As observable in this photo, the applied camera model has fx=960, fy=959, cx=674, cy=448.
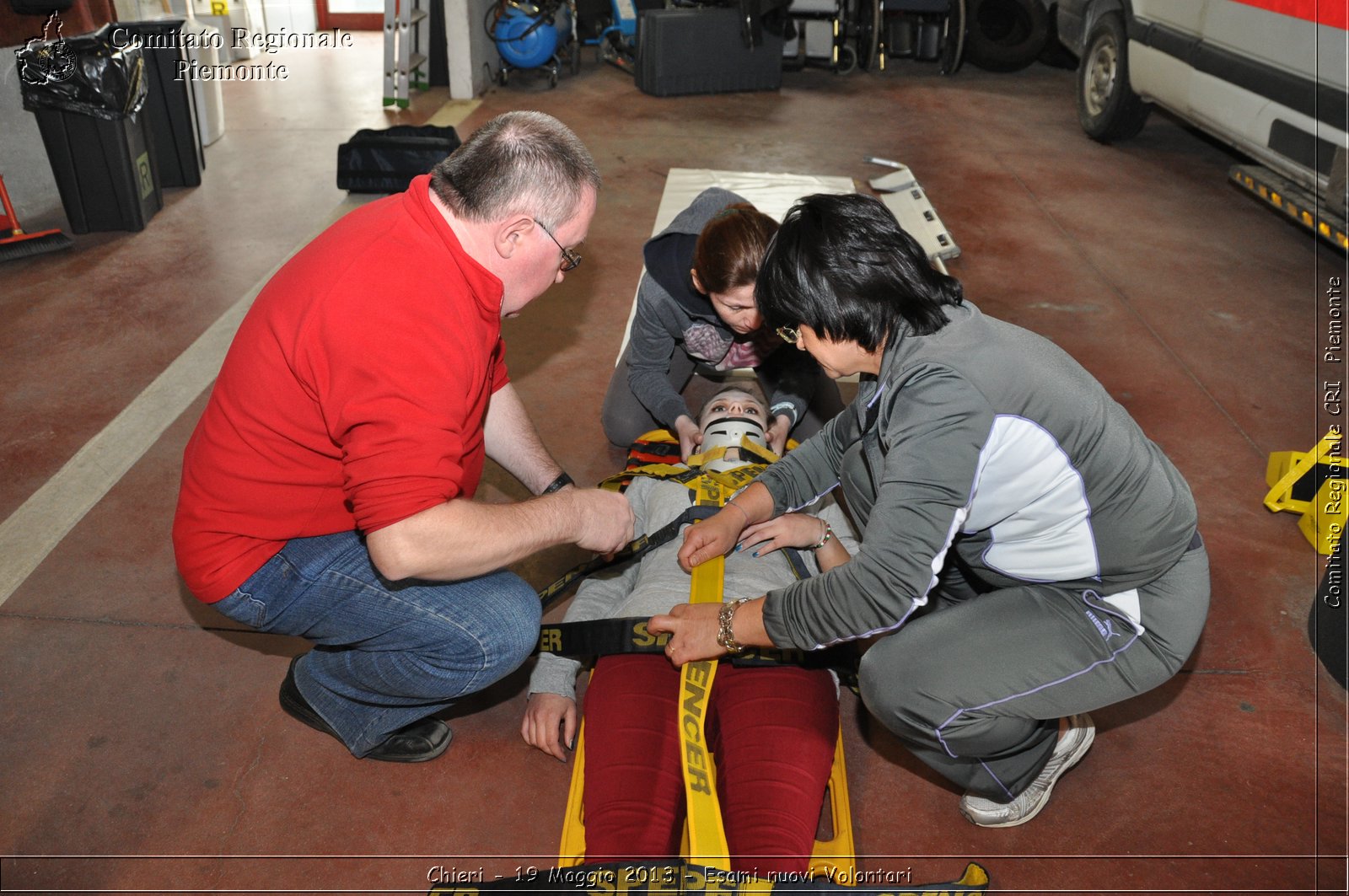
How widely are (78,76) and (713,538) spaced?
4.89 m

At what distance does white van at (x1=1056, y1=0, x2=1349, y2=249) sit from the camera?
196 inches

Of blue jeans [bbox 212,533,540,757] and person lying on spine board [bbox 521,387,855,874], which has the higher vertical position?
blue jeans [bbox 212,533,540,757]

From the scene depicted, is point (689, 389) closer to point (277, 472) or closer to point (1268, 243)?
point (277, 472)

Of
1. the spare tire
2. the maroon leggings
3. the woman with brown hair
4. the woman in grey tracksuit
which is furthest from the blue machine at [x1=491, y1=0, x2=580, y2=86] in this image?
the maroon leggings

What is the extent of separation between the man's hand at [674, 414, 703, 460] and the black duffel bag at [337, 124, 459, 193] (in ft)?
11.5

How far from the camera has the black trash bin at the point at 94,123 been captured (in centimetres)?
524

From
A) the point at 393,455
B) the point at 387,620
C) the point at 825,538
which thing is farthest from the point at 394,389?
the point at 825,538

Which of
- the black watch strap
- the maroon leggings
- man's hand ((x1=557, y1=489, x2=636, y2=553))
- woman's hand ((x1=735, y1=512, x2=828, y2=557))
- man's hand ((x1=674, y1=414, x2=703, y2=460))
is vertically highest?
man's hand ((x1=557, y1=489, x2=636, y2=553))

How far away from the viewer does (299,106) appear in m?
8.55

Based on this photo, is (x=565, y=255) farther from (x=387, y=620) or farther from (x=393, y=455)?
(x=387, y=620)

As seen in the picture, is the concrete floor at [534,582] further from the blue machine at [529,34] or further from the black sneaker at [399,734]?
the blue machine at [529,34]

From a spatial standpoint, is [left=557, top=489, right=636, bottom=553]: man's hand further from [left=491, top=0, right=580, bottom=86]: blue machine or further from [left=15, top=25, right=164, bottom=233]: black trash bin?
[left=491, top=0, right=580, bottom=86]: blue machine

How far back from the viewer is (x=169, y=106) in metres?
6.20

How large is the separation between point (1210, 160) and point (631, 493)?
6.89m
